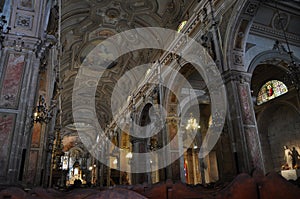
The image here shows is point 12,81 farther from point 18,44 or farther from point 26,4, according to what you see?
point 26,4

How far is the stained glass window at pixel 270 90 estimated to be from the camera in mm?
11660

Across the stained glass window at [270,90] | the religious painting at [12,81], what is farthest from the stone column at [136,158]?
the religious painting at [12,81]

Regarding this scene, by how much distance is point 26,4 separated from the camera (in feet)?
20.7

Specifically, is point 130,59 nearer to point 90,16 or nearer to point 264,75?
point 90,16

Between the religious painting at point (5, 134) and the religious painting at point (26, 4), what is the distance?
3.01 m

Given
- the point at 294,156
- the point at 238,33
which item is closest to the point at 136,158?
the point at 294,156

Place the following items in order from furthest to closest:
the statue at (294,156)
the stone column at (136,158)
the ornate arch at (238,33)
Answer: the stone column at (136,158) < the statue at (294,156) < the ornate arch at (238,33)

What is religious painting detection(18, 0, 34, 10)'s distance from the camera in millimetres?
6221

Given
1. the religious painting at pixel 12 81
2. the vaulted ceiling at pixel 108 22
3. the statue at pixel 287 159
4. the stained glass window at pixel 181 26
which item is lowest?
the statue at pixel 287 159

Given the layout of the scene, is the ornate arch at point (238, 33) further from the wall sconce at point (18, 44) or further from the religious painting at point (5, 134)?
the religious painting at point (5, 134)

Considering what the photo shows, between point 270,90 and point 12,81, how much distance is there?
1177 cm

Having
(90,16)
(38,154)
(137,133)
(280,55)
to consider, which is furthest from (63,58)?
(280,55)

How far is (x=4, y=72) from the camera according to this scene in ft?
17.9

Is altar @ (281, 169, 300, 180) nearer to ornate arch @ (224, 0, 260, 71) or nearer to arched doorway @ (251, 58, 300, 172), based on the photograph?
arched doorway @ (251, 58, 300, 172)
